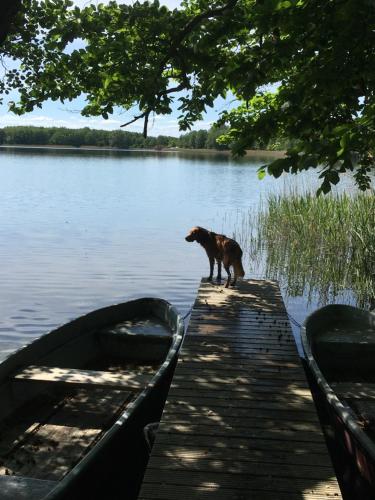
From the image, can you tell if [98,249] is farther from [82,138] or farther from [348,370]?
[82,138]

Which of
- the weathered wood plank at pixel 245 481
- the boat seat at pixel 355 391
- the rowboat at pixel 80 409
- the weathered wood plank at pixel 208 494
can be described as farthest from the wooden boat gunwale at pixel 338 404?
the rowboat at pixel 80 409

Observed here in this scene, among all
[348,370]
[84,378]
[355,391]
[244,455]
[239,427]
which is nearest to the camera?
[244,455]

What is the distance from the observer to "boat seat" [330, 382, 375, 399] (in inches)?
228

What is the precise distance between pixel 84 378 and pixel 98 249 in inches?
529

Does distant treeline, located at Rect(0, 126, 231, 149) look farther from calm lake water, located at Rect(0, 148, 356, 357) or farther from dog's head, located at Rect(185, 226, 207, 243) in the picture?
dog's head, located at Rect(185, 226, 207, 243)

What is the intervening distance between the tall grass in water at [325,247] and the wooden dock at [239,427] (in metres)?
6.53

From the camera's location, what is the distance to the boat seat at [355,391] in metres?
5.80

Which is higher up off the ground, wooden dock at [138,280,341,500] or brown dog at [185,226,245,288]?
brown dog at [185,226,245,288]

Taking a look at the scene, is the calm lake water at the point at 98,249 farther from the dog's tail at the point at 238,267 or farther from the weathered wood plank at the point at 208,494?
the weathered wood plank at the point at 208,494

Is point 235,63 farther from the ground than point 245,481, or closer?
farther from the ground

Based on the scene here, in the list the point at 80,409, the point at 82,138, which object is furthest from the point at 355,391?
the point at 82,138

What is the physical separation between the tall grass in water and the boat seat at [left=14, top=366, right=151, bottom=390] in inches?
338

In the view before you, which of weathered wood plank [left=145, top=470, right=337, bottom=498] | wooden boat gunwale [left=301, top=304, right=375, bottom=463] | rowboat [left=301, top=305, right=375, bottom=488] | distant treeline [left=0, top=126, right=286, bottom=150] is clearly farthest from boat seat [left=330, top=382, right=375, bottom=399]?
distant treeline [left=0, top=126, right=286, bottom=150]

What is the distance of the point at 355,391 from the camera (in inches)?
234
